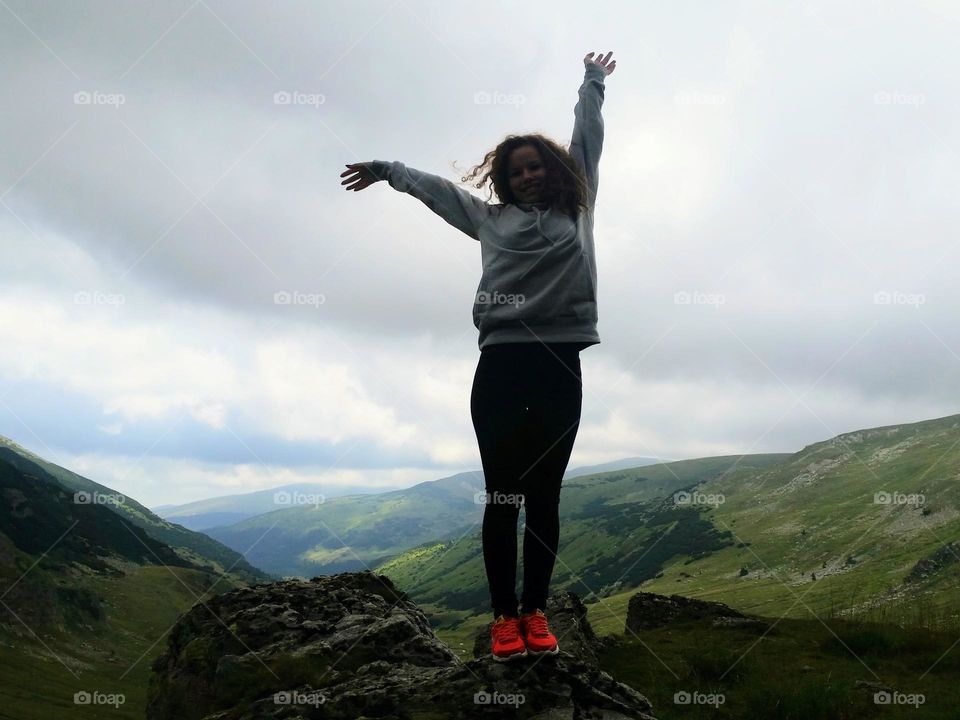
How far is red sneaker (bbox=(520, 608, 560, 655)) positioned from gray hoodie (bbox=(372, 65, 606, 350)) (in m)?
2.32

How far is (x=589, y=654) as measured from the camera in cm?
1236

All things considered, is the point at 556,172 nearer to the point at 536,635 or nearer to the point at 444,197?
the point at 444,197

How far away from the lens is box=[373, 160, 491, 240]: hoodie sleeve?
612 cm

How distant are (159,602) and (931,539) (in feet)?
449

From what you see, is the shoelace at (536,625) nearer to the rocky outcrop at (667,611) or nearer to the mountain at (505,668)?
the mountain at (505,668)

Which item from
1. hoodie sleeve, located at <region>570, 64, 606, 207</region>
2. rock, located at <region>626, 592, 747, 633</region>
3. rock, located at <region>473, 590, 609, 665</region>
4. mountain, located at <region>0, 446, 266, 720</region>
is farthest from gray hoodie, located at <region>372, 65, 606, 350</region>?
mountain, located at <region>0, 446, 266, 720</region>

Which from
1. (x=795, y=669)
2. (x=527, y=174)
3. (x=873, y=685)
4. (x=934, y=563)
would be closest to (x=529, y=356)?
(x=527, y=174)

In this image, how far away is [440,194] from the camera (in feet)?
20.2

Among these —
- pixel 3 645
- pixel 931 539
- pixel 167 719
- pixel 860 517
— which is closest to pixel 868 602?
pixel 931 539

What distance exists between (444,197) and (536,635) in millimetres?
3947

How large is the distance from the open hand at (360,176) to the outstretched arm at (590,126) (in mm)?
1943

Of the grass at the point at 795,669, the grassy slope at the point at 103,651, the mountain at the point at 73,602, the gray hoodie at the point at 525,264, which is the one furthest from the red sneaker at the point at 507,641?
the grassy slope at the point at 103,651

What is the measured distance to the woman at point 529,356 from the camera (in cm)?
535

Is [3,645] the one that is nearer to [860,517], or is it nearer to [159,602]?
[159,602]
